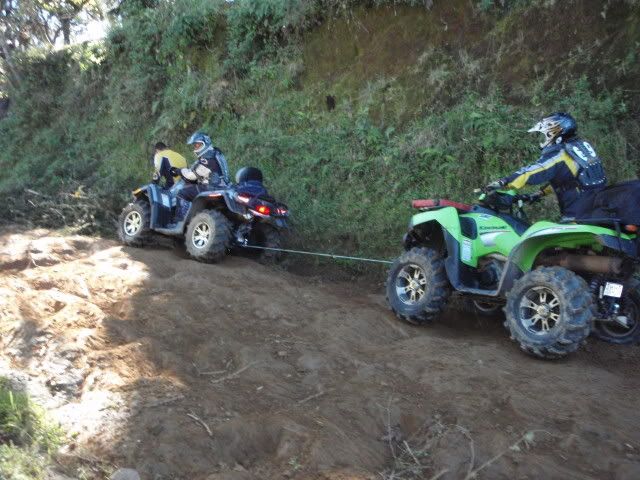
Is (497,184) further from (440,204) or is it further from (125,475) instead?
(125,475)

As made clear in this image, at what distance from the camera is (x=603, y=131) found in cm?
836

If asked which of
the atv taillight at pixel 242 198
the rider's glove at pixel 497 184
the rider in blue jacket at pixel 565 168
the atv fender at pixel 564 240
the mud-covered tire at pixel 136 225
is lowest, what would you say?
the mud-covered tire at pixel 136 225

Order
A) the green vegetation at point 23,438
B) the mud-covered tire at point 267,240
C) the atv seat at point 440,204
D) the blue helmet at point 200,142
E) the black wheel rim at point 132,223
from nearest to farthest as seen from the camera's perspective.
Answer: the green vegetation at point 23,438 → the atv seat at point 440,204 → the mud-covered tire at point 267,240 → the blue helmet at point 200,142 → the black wheel rim at point 132,223

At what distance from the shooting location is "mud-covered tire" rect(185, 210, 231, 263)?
8875mm

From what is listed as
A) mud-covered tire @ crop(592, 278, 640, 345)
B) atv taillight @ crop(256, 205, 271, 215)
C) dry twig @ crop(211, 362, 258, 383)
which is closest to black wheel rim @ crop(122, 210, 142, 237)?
atv taillight @ crop(256, 205, 271, 215)

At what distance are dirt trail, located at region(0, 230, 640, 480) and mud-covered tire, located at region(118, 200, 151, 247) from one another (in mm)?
2778

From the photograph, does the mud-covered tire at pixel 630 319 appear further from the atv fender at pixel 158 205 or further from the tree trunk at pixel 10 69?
the tree trunk at pixel 10 69

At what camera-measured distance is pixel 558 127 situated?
245 inches

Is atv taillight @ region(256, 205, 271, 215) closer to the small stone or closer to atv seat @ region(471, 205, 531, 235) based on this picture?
atv seat @ region(471, 205, 531, 235)

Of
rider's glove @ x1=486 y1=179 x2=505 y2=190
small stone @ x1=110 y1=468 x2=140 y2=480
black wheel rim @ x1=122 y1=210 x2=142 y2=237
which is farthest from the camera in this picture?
black wheel rim @ x1=122 y1=210 x2=142 y2=237

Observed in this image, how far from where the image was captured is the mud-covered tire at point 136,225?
10.2m

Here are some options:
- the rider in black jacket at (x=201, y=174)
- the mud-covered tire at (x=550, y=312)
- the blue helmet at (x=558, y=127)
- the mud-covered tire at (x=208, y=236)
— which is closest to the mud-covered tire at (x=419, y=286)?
the mud-covered tire at (x=550, y=312)

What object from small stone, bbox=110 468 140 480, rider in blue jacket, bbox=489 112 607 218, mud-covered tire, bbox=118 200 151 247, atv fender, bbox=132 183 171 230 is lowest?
small stone, bbox=110 468 140 480

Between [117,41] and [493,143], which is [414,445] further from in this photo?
[117,41]
